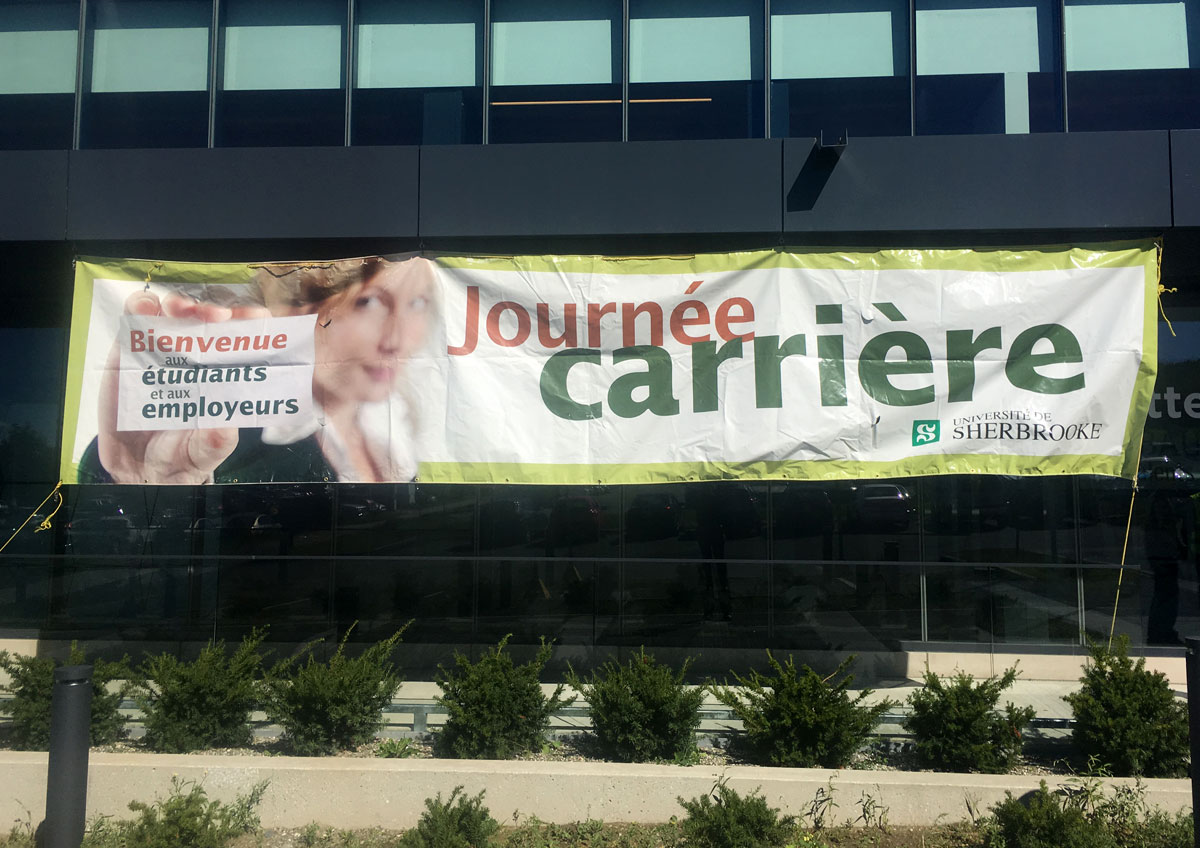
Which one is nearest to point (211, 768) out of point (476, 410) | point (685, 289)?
point (476, 410)

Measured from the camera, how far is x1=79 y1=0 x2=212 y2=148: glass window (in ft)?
26.8

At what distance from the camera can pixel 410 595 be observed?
8836 millimetres

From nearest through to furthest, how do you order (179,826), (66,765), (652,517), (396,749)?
(66,765) → (179,826) → (396,749) → (652,517)

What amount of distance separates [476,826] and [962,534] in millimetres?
5989

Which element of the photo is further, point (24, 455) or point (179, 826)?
point (24, 455)

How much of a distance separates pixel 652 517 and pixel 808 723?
3202 mm

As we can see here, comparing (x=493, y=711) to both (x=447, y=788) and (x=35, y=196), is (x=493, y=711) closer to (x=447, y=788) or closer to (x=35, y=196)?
(x=447, y=788)

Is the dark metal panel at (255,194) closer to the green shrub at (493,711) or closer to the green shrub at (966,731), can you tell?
the green shrub at (493,711)

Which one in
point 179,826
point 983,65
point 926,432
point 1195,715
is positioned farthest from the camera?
point 983,65

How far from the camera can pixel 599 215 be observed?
24.0 feet

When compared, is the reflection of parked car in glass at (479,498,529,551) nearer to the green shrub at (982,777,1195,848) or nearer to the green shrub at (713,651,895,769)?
the green shrub at (713,651,895,769)

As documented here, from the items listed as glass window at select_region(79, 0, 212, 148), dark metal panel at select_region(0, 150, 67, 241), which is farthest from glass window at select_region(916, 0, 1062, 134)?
dark metal panel at select_region(0, 150, 67, 241)

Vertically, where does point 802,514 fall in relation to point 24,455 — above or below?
below

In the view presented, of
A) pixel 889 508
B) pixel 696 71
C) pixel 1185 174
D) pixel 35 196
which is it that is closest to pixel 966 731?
pixel 889 508
